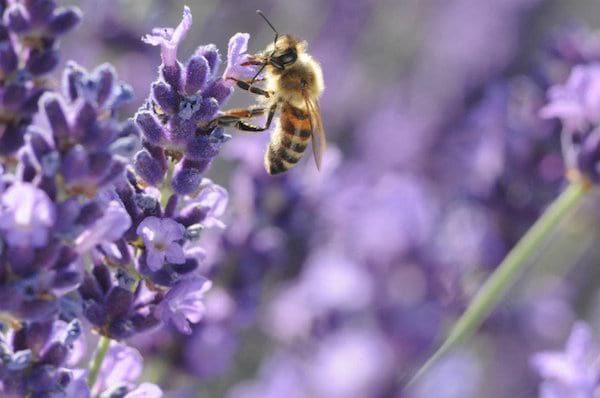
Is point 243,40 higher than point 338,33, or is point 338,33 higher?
point 338,33

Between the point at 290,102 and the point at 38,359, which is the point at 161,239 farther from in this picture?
the point at 290,102

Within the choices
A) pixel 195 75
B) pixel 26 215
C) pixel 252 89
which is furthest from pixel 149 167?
pixel 252 89

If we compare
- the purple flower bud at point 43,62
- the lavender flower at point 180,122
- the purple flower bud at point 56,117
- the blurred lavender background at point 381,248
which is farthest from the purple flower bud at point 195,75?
the blurred lavender background at point 381,248

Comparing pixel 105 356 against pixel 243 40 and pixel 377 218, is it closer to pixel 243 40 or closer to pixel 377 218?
pixel 243 40

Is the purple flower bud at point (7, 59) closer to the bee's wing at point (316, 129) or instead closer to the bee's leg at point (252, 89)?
the bee's leg at point (252, 89)

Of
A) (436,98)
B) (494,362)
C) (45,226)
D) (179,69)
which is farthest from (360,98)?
Answer: (45,226)

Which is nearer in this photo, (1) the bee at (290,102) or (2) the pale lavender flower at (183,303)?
(2) the pale lavender flower at (183,303)

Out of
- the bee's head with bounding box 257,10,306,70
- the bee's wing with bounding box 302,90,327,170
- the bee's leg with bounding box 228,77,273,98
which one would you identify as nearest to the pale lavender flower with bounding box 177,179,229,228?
the bee's leg with bounding box 228,77,273,98
